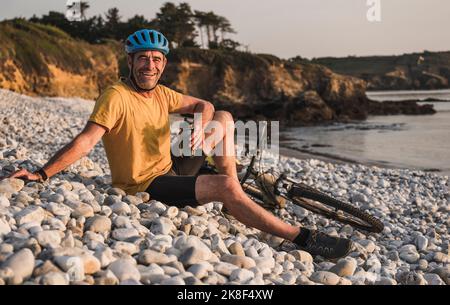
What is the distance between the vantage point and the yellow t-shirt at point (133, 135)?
4086 mm

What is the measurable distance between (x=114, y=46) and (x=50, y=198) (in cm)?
3719

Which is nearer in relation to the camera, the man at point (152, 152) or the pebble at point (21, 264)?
the pebble at point (21, 264)

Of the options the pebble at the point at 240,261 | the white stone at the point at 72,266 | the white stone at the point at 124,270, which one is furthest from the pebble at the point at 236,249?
the white stone at the point at 72,266

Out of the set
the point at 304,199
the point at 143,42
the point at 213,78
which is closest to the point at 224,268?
the point at 143,42

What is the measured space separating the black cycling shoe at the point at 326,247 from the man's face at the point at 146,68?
211 centimetres

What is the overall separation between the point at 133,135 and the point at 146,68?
2.16 feet

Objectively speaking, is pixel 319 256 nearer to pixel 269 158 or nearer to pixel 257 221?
pixel 257 221

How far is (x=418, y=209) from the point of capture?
24.7ft

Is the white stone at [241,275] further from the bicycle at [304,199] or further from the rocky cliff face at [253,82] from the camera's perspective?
the rocky cliff face at [253,82]

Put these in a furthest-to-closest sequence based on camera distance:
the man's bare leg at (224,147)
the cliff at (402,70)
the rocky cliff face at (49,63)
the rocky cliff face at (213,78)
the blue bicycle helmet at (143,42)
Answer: the cliff at (402,70) → the rocky cliff face at (213,78) → the rocky cliff face at (49,63) → the man's bare leg at (224,147) → the blue bicycle helmet at (143,42)
